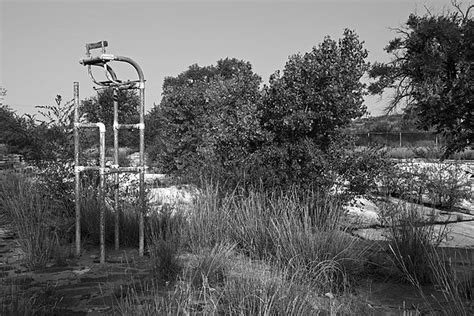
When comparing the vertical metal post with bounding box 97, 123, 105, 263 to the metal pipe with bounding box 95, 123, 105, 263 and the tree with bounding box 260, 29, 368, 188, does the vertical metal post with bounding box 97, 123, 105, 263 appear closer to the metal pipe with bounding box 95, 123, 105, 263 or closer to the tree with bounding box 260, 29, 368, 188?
the metal pipe with bounding box 95, 123, 105, 263

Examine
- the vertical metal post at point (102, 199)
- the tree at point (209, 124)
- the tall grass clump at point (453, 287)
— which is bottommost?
the tall grass clump at point (453, 287)

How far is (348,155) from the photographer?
555cm

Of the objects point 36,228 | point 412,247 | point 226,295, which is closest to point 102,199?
point 36,228

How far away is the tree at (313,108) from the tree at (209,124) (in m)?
0.31

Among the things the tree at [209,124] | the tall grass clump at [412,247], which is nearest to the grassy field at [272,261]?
the tall grass clump at [412,247]

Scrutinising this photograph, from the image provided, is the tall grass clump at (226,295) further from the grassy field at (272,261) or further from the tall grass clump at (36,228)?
Result: the tall grass clump at (36,228)

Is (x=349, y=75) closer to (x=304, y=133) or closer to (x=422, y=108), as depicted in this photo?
(x=304, y=133)

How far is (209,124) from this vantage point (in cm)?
992

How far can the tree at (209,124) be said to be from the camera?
561 cm

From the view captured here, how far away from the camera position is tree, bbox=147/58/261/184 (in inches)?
221

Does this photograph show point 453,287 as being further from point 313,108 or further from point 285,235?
point 313,108

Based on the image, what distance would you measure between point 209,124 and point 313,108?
16.0ft

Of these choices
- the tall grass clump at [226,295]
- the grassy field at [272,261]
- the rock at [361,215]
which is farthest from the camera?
the rock at [361,215]

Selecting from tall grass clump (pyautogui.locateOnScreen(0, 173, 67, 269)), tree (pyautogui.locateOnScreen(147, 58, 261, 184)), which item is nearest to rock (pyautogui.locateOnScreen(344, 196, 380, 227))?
tree (pyautogui.locateOnScreen(147, 58, 261, 184))
